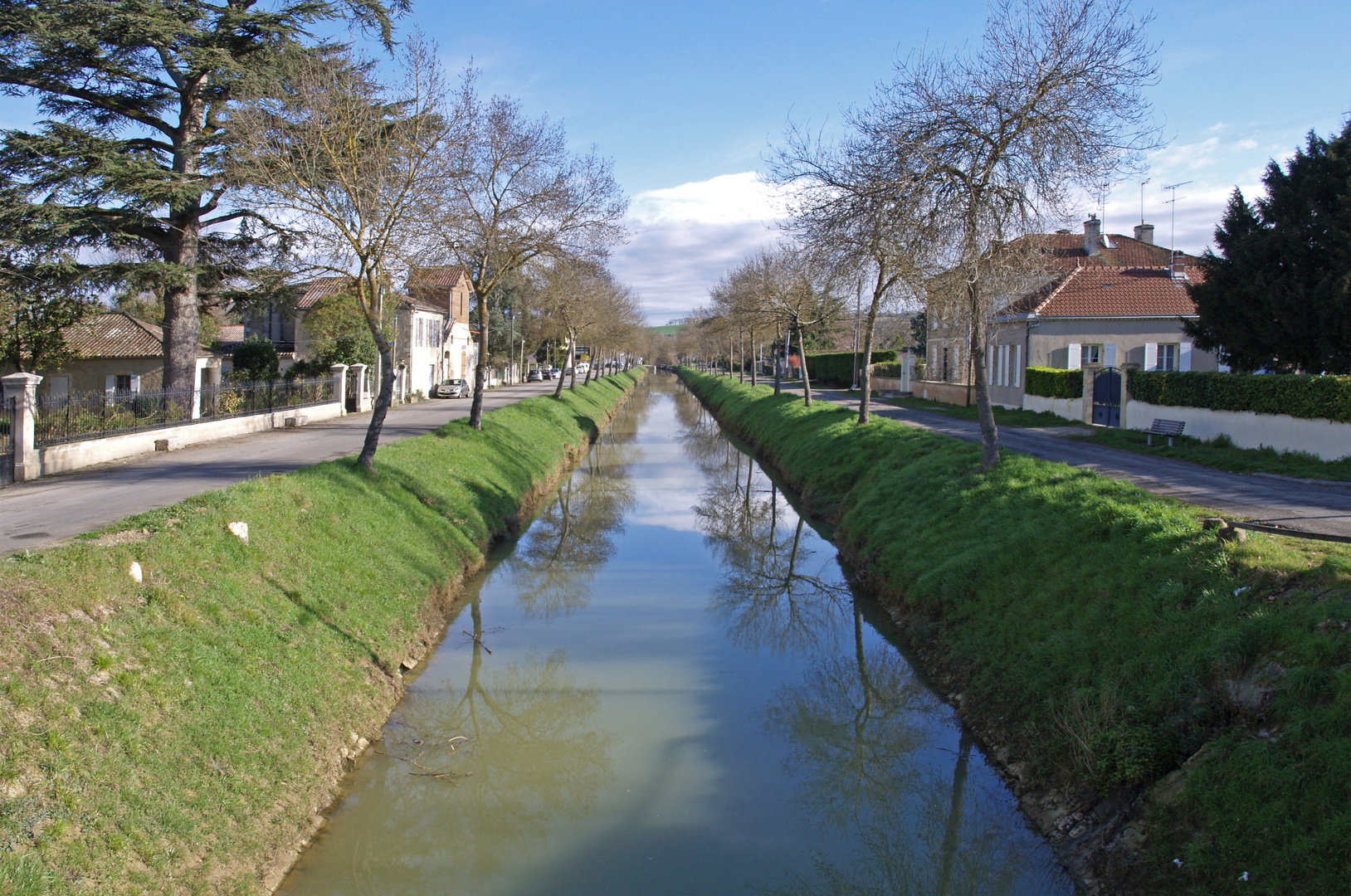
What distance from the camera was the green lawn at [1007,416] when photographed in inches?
1091

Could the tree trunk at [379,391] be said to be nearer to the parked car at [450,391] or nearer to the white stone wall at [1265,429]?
the white stone wall at [1265,429]

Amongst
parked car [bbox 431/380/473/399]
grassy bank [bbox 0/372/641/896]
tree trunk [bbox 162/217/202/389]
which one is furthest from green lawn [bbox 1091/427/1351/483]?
parked car [bbox 431/380/473/399]

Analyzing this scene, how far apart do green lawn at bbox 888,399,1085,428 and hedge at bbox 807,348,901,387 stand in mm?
22319

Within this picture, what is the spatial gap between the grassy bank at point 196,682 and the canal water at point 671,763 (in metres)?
0.54

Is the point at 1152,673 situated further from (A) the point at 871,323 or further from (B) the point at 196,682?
(A) the point at 871,323

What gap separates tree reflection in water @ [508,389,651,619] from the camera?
1391cm

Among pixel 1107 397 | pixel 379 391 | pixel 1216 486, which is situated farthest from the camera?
pixel 1107 397

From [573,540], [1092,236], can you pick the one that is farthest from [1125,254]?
[573,540]

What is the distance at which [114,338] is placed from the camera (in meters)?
34.9

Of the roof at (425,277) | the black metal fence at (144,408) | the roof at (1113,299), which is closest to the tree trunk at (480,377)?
the roof at (425,277)

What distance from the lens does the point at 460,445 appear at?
19.4 m

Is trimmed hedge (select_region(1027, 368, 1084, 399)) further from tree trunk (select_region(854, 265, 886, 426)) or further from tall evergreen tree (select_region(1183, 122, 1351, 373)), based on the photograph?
tree trunk (select_region(854, 265, 886, 426))

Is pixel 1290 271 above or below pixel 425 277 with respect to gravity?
above

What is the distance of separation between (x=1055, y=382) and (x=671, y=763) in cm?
2500
